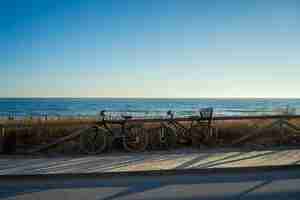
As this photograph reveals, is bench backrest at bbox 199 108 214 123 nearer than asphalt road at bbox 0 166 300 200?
No

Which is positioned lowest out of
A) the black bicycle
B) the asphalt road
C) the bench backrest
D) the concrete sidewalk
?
the asphalt road

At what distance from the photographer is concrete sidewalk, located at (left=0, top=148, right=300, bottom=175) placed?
19.9 ft

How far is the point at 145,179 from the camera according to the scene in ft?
18.3

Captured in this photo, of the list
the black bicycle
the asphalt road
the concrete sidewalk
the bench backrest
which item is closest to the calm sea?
Answer: the bench backrest

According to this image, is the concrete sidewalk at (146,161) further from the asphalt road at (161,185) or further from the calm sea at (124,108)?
the calm sea at (124,108)

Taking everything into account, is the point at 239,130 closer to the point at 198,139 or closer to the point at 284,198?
the point at 198,139

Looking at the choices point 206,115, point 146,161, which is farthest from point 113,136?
point 206,115

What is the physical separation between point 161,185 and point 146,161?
1638 mm

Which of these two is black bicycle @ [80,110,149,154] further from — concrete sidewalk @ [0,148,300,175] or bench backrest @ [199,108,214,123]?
Answer: bench backrest @ [199,108,214,123]

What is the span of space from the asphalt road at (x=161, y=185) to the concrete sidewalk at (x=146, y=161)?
0.85 feet

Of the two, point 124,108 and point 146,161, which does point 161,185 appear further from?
point 124,108

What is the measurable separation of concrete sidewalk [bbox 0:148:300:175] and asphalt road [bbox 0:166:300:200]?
0.85ft

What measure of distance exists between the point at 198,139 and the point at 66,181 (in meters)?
4.80

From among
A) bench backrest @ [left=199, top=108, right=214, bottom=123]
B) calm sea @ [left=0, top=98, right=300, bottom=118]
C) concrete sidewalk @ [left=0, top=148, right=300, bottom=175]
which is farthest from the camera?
calm sea @ [left=0, top=98, right=300, bottom=118]
